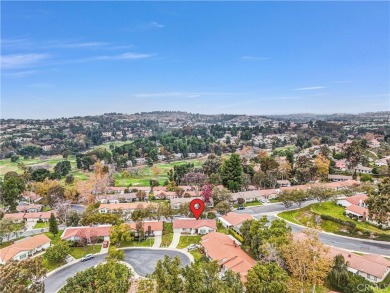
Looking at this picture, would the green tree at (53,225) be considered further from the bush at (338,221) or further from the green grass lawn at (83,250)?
the bush at (338,221)

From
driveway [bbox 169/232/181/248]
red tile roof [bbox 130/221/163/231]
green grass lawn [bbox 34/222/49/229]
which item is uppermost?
red tile roof [bbox 130/221/163/231]

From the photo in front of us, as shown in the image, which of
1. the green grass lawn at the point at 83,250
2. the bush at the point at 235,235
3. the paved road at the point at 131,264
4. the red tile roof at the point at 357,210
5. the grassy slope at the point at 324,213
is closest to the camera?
the paved road at the point at 131,264

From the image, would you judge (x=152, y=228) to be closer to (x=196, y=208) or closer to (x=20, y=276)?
(x=196, y=208)

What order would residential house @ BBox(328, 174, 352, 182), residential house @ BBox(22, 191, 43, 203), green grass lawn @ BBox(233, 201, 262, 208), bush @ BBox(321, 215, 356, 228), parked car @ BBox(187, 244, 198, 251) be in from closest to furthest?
parked car @ BBox(187, 244, 198, 251) → bush @ BBox(321, 215, 356, 228) → green grass lawn @ BBox(233, 201, 262, 208) → residential house @ BBox(22, 191, 43, 203) → residential house @ BBox(328, 174, 352, 182)

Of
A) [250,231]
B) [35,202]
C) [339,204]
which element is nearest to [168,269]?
[250,231]

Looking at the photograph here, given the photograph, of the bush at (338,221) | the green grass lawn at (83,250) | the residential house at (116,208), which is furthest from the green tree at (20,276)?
the bush at (338,221)

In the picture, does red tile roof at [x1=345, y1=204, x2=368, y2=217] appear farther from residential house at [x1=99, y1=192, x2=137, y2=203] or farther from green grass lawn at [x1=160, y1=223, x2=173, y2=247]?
residential house at [x1=99, y1=192, x2=137, y2=203]

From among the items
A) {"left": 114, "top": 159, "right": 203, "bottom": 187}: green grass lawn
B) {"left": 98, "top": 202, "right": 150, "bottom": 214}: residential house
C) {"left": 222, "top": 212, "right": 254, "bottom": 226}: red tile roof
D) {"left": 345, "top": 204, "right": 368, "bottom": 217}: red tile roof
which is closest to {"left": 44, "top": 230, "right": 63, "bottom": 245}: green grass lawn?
{"left": 98, "top": 202, "right": 150, "bottom": 214}: residential house
